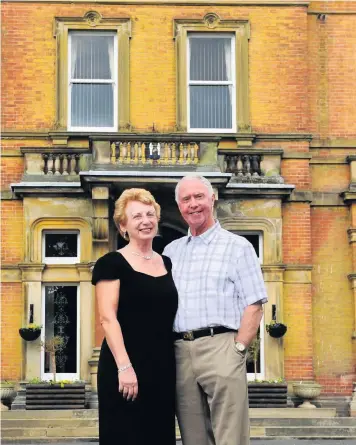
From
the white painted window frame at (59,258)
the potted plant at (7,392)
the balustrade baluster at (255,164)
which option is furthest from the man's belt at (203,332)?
the balustrade baluster at (255,164)

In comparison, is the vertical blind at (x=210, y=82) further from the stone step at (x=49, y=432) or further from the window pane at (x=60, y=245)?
the stone step at (x=49, y=432)

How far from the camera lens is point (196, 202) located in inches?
216

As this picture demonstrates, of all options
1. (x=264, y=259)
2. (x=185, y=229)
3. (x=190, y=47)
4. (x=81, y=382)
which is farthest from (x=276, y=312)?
(x=190, y=47)

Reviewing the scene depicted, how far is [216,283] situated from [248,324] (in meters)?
0.28

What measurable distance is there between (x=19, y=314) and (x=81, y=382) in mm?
1775

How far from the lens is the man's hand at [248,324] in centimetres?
536

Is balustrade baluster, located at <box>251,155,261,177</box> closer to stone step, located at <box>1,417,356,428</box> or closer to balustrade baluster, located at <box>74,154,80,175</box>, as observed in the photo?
balustrade baluster, located at <box>74,154,80,175</box>

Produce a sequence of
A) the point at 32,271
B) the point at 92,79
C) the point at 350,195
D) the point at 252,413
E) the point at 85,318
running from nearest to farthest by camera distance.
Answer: the point at 252,413 < the point at 85,318 < the point at 32,271 < the point at 350,195 < the point at 92,79

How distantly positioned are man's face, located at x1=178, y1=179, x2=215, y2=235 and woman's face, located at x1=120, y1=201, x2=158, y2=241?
0.19m

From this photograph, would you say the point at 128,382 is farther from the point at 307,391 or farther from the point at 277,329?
the point at 307,391

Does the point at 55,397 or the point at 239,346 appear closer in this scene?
the point at 239,346

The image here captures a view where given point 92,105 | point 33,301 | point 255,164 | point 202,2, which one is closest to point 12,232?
point 33,301

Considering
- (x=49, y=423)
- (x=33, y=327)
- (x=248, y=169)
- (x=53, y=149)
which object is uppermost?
(x=53, y=149)

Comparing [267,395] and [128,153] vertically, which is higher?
[128,153]
